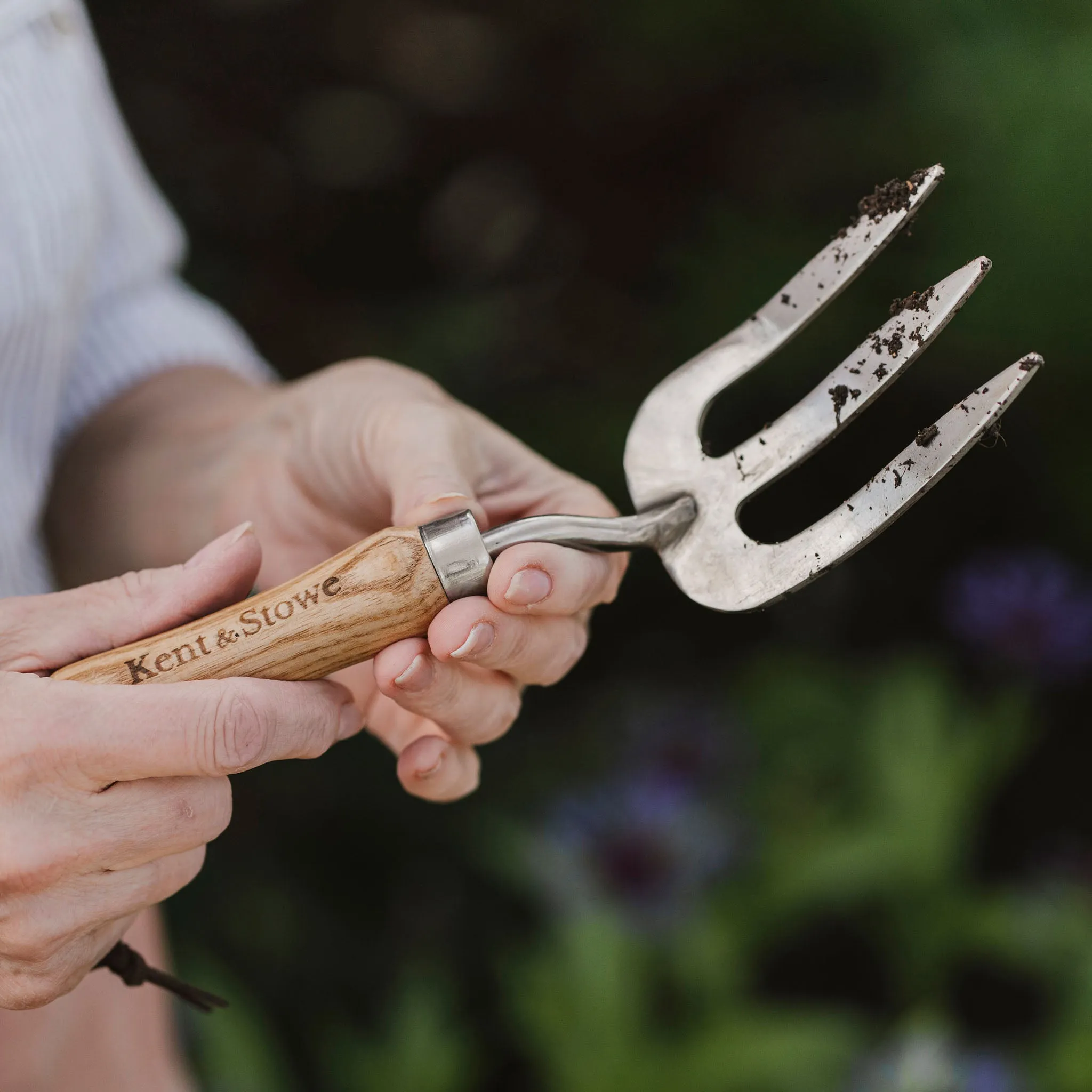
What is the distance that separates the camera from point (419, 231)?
7.72 ft

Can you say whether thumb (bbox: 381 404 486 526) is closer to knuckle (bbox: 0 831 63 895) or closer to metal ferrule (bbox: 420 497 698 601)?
metal ferrule (bbox: 420 497 698 601)

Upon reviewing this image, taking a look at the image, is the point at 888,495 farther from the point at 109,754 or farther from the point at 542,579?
the point at 109,754

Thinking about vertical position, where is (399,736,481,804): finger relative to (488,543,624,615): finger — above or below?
below

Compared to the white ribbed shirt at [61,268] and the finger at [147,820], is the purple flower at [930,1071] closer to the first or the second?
the finger at [147,820]

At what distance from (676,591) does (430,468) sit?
4.20ft

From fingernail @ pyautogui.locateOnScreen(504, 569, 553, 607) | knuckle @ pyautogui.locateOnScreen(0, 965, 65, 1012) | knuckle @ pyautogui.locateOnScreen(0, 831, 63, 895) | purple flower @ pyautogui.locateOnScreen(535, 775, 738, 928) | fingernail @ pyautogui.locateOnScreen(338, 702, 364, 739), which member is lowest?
purple flower @ pyautogui.locateOnScreen(535, 775, 738, 928)

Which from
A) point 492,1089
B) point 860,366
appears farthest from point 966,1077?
point 860,366

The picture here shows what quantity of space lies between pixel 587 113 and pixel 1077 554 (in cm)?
127

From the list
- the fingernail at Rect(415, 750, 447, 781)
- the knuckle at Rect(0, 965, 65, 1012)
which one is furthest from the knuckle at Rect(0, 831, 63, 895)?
the fingernail at Rect(415, 750, 447, 781)

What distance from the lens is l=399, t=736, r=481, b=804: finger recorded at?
99cm

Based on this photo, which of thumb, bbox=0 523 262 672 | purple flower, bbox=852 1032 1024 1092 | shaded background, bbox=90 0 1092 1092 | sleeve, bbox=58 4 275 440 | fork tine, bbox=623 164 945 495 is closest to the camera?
thumb, bbox=0 523 262 672

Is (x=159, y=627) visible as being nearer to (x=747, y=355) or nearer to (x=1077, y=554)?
(x=747, y=355)

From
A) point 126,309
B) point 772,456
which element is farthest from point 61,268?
point 772,456

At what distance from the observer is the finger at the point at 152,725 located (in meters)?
0.74
